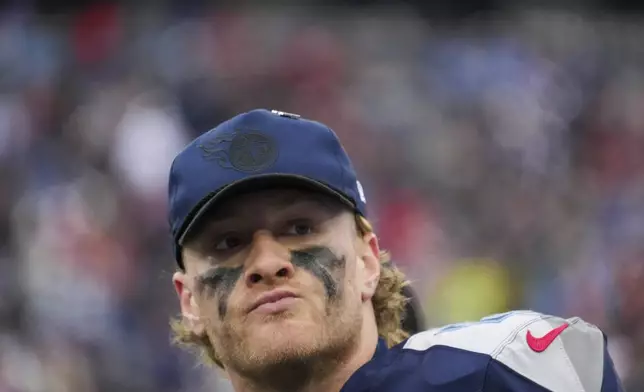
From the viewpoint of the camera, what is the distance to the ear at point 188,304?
6.59 ft

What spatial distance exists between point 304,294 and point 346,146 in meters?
4.76

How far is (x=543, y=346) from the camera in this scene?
5.82ft

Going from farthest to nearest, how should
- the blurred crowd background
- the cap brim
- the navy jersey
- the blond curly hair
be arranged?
the blurred crowd background
the blond curly hair
the cap brim
the navy jersey

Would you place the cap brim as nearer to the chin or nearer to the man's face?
the man's face

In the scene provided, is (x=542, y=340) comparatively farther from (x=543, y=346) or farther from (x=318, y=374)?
(x=318, y=374)

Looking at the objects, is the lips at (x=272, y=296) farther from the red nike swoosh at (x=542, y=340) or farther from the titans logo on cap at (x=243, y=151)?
the red nike swoosh at (x=542, y=340)

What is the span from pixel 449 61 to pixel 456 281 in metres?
1.67

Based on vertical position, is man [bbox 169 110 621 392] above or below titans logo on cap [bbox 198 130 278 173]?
below

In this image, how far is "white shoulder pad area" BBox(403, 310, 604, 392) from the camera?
1.74 meters

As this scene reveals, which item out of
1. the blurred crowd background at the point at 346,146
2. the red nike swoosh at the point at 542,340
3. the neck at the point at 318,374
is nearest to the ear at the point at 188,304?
the neck at the point at 318,374

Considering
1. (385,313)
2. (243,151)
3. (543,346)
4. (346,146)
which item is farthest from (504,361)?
(346,146)

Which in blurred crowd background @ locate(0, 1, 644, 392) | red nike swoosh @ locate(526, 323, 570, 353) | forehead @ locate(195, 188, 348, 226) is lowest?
blurred crowd background @ locate(0, 1, 644, 392)

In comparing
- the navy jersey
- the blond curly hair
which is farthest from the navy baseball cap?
the navy jersey

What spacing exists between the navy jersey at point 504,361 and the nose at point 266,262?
0.76 ft
